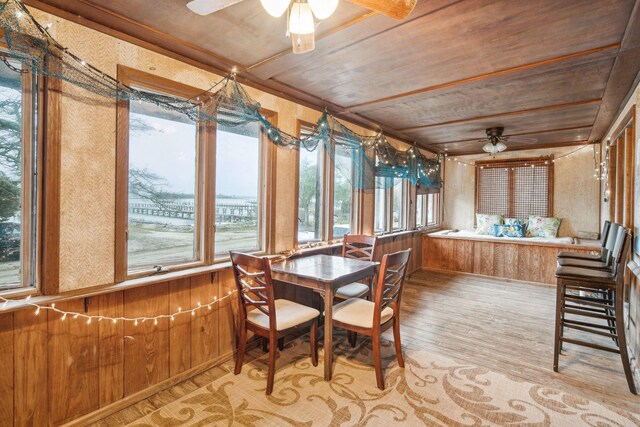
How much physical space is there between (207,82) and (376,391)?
103 inches

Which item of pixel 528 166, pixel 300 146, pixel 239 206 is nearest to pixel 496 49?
pixel 300 146

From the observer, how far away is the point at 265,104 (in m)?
3.00

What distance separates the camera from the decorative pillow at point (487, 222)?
20.2 ft

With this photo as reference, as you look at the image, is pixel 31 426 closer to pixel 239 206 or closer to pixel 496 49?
pixel 239 206

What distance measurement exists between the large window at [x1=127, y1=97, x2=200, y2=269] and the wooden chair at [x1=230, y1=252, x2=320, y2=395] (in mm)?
544

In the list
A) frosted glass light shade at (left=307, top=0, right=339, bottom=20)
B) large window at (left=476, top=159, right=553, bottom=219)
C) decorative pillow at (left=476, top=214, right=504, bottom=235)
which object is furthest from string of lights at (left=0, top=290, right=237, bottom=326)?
large window at (left=476, top=159, right=553, bottom=219)

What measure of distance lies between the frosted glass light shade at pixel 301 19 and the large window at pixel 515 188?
5933mm

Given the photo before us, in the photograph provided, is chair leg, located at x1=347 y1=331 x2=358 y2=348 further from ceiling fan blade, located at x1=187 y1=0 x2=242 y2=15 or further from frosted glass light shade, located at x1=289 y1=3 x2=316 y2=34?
ceiling fan blade, located at x1=187 y1=0 x2=242 y2=15

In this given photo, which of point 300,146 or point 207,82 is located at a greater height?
point 207,82

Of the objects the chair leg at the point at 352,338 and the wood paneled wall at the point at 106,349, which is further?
the chair leg at the point at 352,338

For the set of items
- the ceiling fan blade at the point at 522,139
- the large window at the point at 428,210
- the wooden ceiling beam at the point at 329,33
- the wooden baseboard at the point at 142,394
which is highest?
the ceiling fan blade at the point at 522,139

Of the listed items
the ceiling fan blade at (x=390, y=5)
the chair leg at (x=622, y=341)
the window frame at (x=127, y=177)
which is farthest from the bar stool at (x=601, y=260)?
the window frame at (x=127, y=177)

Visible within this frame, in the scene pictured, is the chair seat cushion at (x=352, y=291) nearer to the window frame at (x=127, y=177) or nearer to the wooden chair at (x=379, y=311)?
the wooden chair at (x=379, y=311)

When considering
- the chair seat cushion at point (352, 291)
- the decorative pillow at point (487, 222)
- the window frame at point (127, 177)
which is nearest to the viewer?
the window frame at point (127, 177)
